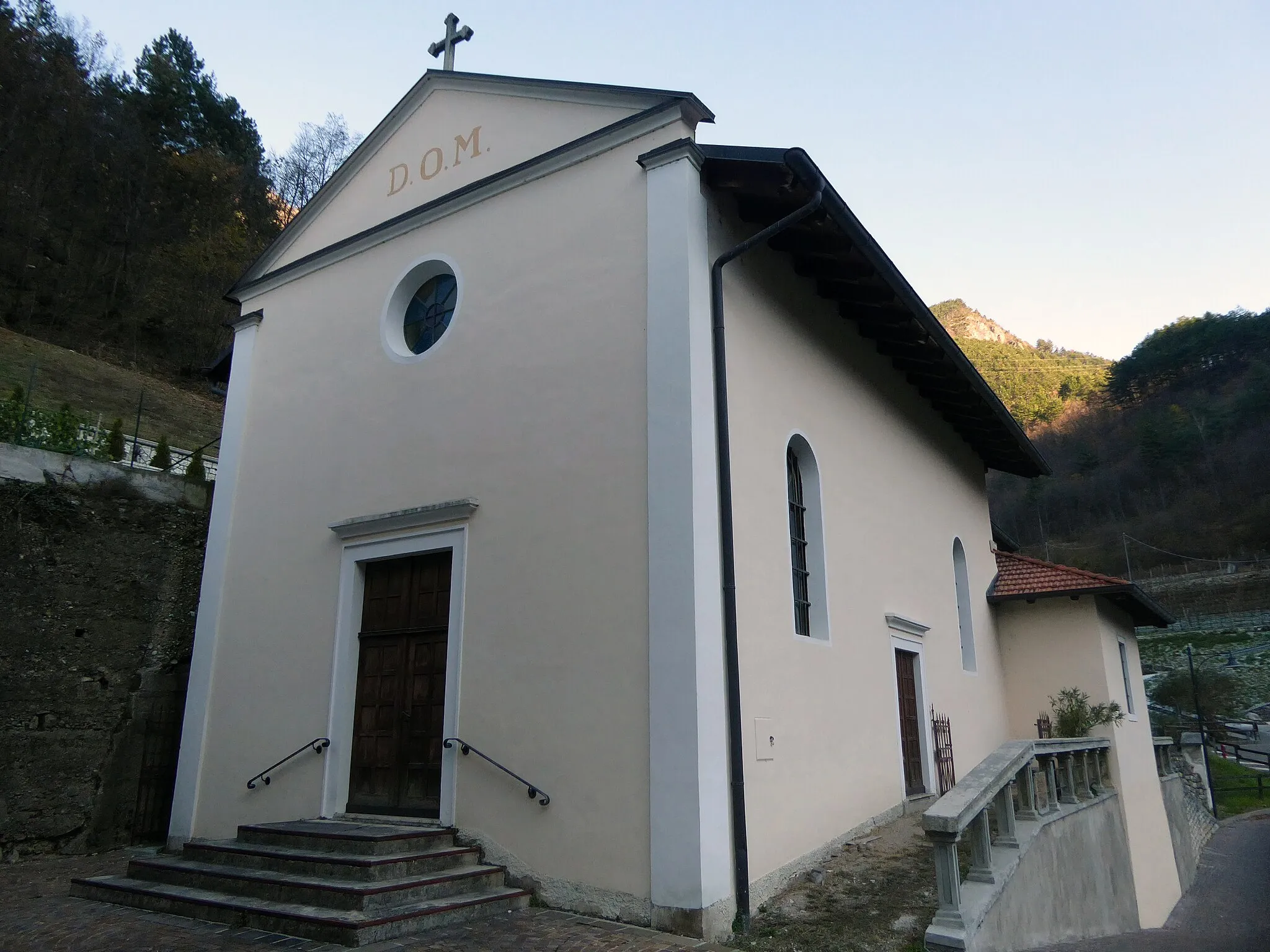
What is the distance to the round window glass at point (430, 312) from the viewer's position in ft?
28.9

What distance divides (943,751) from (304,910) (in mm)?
7803

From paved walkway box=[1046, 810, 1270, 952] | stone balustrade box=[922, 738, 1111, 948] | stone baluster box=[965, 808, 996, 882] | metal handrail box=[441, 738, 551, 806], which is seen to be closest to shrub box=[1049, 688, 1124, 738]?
stone balustrade box=[922, 738, 1111, 948]

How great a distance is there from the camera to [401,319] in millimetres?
9250

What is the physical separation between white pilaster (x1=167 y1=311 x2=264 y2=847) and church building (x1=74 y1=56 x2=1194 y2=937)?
0.04 meters

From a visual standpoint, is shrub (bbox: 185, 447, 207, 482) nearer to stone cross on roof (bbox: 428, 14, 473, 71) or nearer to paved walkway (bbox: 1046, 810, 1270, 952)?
stone cross on roof (bbox: 428, 14, 473, 71)

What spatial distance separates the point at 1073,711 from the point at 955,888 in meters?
8.30

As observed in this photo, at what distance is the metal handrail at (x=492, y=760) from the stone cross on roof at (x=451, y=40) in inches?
285

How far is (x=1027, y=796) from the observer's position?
7023 millimetres

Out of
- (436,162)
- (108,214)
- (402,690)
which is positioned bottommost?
(402,690)

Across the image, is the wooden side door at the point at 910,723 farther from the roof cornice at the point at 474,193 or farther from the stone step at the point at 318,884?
the roof cornice at the point at 474,193

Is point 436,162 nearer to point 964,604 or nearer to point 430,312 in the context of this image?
point 430,312

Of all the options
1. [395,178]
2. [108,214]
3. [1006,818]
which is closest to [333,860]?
[1006,818]

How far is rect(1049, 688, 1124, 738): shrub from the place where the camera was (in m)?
11.8

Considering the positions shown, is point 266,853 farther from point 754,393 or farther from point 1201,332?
point 1201,332
